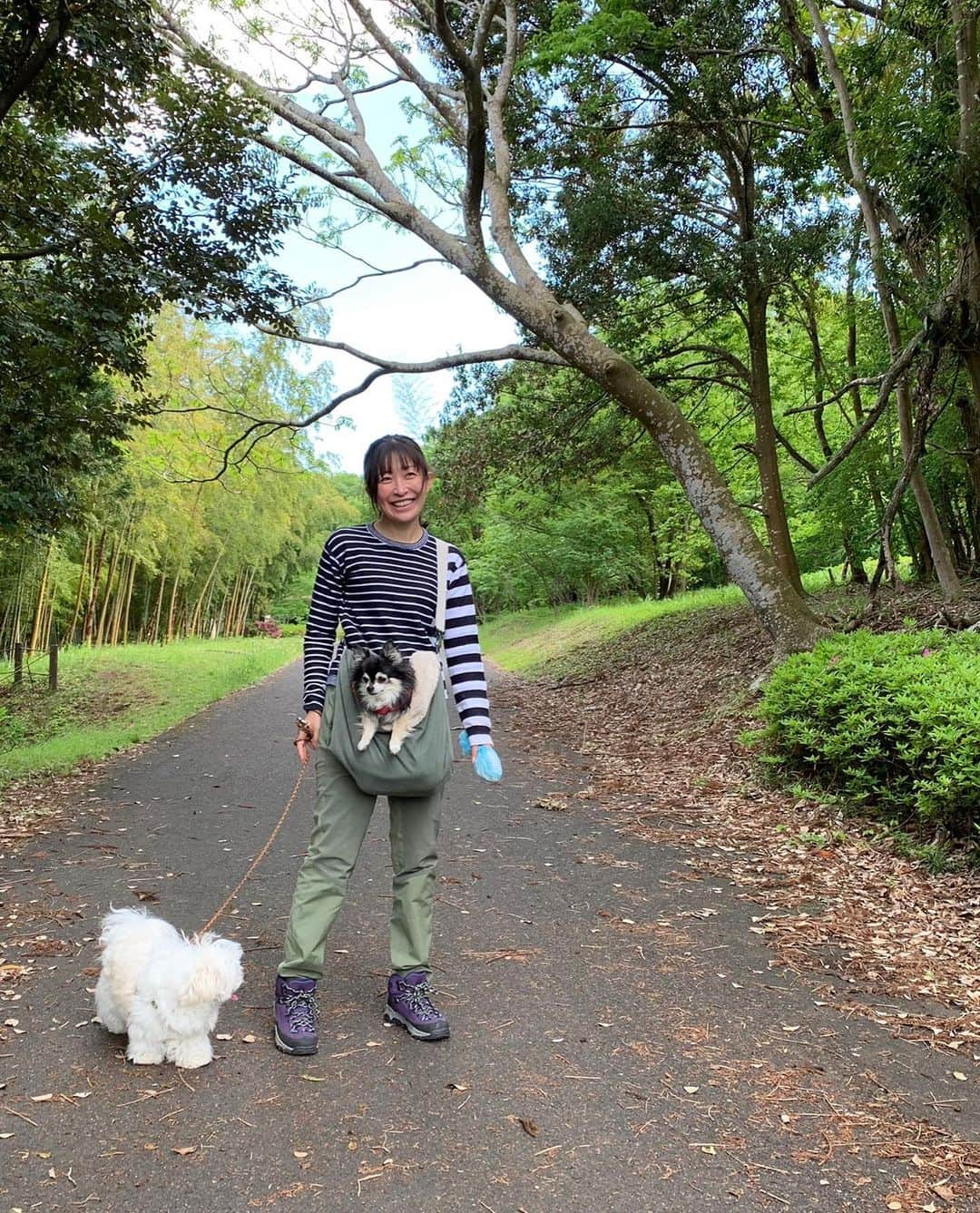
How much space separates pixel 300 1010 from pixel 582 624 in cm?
1682

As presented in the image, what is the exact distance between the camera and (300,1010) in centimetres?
247

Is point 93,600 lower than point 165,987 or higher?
higher

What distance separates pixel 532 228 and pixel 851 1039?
958cm

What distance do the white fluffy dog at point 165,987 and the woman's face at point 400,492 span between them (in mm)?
1335

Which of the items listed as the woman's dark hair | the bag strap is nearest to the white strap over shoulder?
the bag strap

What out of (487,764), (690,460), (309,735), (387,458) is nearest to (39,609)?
(690,460)

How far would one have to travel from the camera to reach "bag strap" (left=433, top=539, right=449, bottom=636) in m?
2.59

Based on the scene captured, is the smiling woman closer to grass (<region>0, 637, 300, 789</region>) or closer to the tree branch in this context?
grass (<region>0, 637, 300, 789</region>)

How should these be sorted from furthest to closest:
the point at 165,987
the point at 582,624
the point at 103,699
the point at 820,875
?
1. the point at 582,624
2. the point at 103,699
3. the point at 820,875
4. the point at 165,987

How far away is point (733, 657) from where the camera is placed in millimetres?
9359

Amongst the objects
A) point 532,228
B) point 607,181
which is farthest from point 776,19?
point 532,228

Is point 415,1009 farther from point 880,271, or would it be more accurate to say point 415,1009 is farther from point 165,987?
point 880,271

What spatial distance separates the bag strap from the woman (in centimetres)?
1

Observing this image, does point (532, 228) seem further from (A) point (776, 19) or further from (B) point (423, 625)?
(B) point (423, 625)
